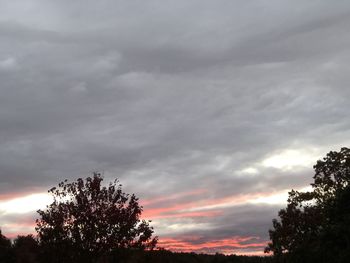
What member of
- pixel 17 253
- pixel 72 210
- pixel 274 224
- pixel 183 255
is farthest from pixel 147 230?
pixel 183 255

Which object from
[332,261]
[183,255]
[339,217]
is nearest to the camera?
[332,261]

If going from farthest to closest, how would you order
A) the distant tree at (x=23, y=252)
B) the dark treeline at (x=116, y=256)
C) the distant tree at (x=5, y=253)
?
the distant tree at (x=5, y=253)
the distant tree at (x=23, y=252)
the dark treeline at (x=116, y=256)

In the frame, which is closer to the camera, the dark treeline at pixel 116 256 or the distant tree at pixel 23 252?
the dark treeline at pixel 116 256

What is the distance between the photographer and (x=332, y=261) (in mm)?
23656

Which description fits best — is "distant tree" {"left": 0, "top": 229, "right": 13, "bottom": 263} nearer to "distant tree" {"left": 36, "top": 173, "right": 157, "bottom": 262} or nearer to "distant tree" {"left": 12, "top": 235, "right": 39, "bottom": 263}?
"distant tree" {"left": 12, "top": 235, "right": 39, "bottom": 263}

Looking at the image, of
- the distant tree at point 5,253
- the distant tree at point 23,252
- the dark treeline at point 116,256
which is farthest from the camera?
the distant tree at point 5,253

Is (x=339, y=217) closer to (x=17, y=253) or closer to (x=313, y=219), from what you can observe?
(x=313, y=219)

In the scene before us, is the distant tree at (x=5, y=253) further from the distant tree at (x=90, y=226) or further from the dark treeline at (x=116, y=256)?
the distant tree at (x=90, y=226)

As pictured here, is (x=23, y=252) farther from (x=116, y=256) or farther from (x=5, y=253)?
→ (x=116, y=256)

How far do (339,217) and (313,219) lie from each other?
16228 mm

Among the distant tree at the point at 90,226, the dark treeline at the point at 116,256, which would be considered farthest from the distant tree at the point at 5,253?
the distant tree at the point at 90,226

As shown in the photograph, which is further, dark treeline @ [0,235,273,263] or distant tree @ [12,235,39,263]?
distant tree @ [12,235,39,263]

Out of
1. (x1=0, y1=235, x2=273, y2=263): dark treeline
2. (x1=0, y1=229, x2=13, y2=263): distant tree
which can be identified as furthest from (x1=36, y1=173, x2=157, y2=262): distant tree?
(x1=0, y1=229, x2=13, y2=263): distant tree

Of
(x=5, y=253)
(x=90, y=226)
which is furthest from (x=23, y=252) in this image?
(x=90, y=226)
